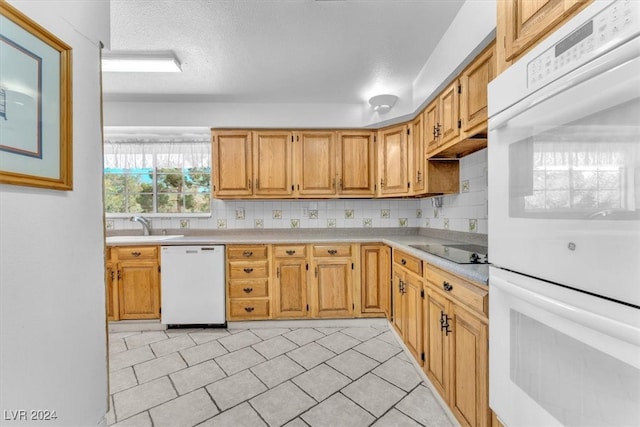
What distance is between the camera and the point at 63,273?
80 cm

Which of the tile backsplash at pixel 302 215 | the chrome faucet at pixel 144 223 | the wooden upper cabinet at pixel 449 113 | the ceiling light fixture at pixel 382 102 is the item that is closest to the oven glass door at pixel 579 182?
the wooden upper cabinet at pixel 449 113

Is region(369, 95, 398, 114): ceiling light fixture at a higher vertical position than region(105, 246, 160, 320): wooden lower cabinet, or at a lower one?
higher

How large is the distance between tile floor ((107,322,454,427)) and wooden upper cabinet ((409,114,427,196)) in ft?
4.71

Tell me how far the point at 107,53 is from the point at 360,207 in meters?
2.71

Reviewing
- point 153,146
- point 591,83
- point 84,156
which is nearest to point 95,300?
point 84,156

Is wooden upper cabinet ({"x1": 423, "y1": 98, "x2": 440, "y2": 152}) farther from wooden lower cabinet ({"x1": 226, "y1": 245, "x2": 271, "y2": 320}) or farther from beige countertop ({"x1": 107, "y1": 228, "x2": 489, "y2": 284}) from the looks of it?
wooden lower cabinet ({"x1": 226, "y1": 245, "x2": 271, "y2": 320})

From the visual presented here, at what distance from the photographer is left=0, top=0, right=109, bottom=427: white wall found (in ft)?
2.15

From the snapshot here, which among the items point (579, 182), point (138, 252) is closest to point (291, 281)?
point (138, 252)

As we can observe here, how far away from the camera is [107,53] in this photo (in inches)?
77.7

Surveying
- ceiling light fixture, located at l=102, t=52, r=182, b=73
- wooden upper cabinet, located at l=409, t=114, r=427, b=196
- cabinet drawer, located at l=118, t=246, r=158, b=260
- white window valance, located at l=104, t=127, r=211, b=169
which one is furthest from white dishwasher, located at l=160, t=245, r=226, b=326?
wooden upper cabinet, located at l=409, t=114, r=427, b=196

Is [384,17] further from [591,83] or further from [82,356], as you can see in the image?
[82,356]

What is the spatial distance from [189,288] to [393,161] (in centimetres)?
250

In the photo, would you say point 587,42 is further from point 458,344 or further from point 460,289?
point 458,344

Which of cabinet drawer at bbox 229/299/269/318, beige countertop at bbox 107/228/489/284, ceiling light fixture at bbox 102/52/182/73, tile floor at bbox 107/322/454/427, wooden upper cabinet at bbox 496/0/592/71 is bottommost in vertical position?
tile floor at bbox 107/322/454/427
